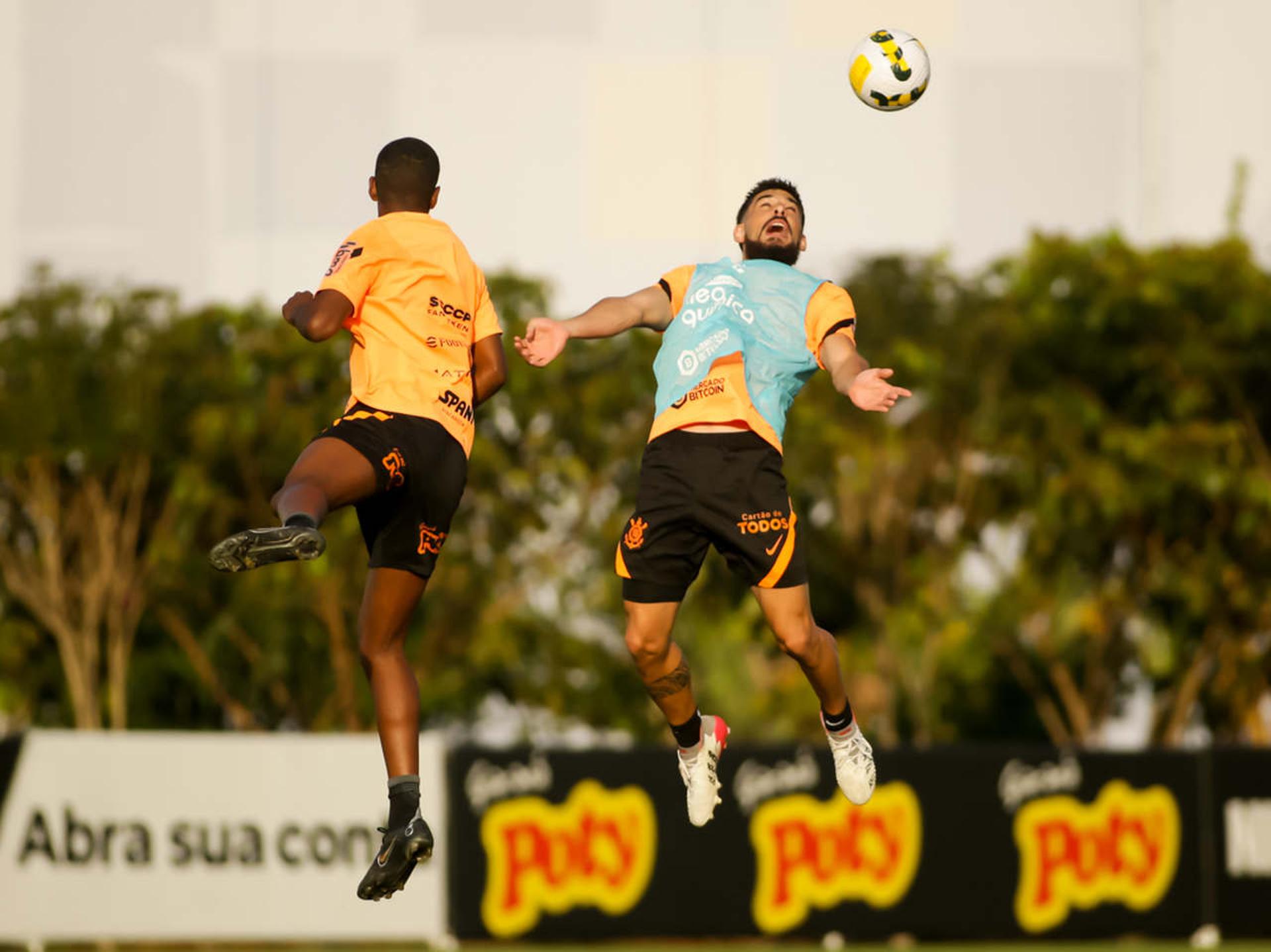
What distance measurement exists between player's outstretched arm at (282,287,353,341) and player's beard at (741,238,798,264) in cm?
183

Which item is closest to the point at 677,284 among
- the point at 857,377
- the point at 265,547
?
the point at 857,377

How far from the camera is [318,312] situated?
7312mm

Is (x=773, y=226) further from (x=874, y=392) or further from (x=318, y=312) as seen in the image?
(x=318, y=312)

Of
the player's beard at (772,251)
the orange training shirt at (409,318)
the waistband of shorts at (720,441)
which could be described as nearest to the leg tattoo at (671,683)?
the waistband of shorts at (720,441)

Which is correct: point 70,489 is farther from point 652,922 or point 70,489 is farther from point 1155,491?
point 1155,491

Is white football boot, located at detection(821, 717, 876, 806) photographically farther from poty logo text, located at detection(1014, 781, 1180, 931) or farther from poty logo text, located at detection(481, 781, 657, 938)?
poty logo text, located at detection(1014, 781, 1180, 931)

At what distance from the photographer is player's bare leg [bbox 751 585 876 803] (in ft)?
26.0

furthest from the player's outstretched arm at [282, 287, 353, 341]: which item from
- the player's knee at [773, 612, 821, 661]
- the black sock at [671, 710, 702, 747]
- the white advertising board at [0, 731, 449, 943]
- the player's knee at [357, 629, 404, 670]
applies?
the white advertising board at [0, 731, 449, 943]

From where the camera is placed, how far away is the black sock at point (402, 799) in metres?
7.37

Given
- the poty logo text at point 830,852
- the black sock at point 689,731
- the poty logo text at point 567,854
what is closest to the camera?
the black sock at point 689,731

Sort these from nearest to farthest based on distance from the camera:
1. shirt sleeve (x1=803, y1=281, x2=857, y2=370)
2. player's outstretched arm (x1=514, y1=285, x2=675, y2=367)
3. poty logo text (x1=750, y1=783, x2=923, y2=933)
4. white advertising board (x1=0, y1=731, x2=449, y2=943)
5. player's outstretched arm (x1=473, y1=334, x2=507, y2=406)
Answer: player's outstretched arm (x1=514, y1=285, x2=675, y2=367), player's outstretched arm (x1=473, y1=334, x2=507, y2=406), shirt sleeve (x1=803, y1=281, x2=857, y2=370), white advertising board (x1=0, y1=731, x2=449, y2=943), poty logo text (x1=750, y1=783, x2=923, y2=933)

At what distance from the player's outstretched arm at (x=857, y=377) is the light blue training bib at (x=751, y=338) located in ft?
0.71

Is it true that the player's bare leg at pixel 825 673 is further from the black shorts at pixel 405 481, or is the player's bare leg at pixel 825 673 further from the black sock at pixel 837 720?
the black shorts at pixel 405 481

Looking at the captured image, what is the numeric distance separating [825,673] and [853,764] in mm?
494
